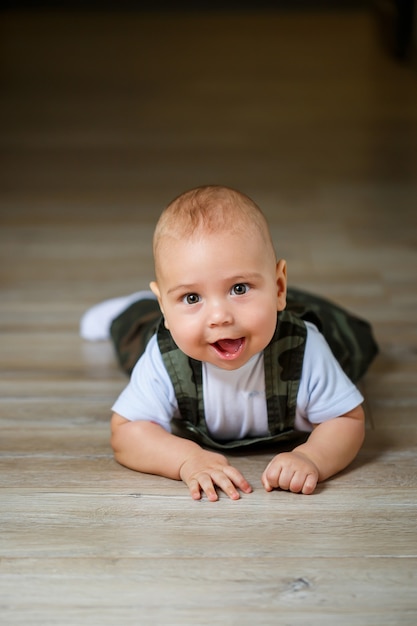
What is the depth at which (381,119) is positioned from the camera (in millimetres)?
3049

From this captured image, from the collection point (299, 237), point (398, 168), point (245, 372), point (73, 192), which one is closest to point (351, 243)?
point (299, 237)

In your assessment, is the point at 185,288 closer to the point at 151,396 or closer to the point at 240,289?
the point at 240,289

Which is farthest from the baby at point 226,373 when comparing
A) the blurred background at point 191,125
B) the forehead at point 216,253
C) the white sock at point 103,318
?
the blurred background at point 191,125

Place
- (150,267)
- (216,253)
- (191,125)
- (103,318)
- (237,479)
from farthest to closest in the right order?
(191,125) < (150,267) < (103,318) < (237,479) < (216,253)

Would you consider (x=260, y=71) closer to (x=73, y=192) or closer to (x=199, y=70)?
(x=199, y=70)

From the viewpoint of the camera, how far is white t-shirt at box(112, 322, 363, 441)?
53.5 inches

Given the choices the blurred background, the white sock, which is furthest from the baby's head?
the blurred background

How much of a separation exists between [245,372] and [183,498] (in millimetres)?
181

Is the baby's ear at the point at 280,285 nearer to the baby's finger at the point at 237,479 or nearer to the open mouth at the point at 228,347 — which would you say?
the open mouth at the point at 228,347

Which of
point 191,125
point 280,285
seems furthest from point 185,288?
point 191,125

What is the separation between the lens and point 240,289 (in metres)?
1.24

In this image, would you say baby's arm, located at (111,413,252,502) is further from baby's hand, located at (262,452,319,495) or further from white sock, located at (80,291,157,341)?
white sock, located at (80,291,157,341)

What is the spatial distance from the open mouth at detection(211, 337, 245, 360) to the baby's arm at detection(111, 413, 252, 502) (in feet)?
0.50

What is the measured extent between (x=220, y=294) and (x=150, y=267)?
886mm
